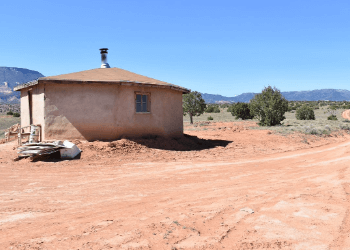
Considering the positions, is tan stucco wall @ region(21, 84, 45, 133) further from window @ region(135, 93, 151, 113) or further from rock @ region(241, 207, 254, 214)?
rock @ region(241, 207, 254, 214)

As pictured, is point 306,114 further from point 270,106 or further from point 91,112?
point 91,112

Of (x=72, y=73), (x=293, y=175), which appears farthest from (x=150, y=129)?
(x=293, y=175)

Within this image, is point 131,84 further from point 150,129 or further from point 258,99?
point 258,99

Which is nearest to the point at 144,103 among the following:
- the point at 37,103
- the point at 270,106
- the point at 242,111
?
the point at 37,103

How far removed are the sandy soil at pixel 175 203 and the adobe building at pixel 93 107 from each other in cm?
194

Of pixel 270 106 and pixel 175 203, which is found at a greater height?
pixel 270 106

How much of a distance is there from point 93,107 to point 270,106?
1593 cm

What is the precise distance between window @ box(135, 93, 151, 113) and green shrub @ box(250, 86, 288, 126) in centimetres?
1335

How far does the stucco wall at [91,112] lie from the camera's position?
1177cm

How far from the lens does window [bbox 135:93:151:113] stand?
1291 centimetres

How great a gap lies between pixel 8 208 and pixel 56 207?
0.87 m

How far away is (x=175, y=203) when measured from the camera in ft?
17.3

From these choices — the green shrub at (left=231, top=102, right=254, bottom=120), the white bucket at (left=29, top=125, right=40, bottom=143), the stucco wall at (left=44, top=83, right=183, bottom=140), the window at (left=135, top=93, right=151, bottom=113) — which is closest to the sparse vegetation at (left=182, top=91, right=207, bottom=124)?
the green shrub at (left=231, top=102, right=254, bottom=120)

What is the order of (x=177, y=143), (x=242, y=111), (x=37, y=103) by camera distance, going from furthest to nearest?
(x=242, y=111) → (x=177, y=143) → (x=37, y=103)
